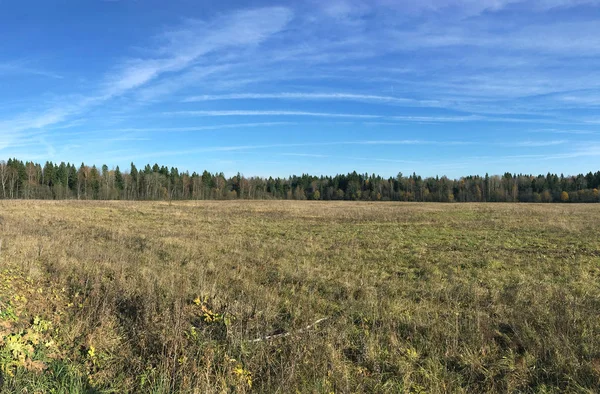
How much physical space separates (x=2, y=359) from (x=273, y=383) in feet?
11.0

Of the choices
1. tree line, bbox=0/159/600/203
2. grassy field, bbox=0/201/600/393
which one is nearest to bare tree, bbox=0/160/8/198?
tree line, bbox=0/159/600/203

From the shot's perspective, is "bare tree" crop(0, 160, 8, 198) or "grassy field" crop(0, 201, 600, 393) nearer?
"grassy field" crop(0, 201, 600, 393)

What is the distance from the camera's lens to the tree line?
90838mm

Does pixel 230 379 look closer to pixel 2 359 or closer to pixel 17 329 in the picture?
pixel 2 359

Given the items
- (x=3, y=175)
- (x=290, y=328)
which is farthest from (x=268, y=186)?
(x=290, y=328)

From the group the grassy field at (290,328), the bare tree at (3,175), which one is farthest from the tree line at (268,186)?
the grassy field at (290,328)

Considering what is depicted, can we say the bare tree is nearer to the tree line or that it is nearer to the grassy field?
the tree line

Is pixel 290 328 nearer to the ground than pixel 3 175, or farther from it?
nearer to the ground

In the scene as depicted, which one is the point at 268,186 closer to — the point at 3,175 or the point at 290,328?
the point at 3,175

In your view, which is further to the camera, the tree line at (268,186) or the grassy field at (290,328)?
the tree line at (268,186)

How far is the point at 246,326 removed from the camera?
18.7ft

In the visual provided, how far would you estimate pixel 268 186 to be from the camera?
427 feet

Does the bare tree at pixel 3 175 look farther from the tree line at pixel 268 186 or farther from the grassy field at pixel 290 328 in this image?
the grassy field at pixel 290 328

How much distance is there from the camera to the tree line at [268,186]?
90838 mm
